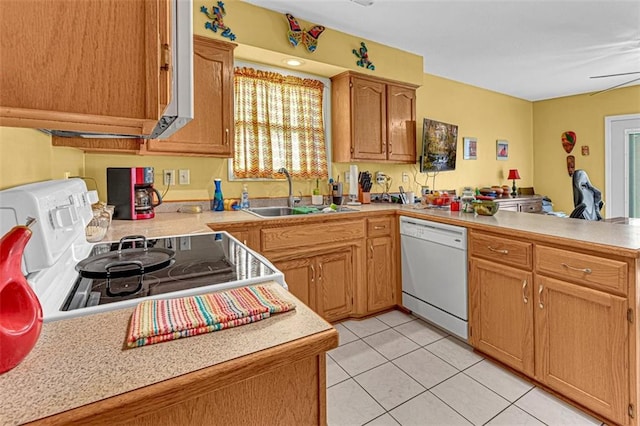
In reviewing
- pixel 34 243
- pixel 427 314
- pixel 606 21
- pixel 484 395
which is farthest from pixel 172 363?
pixel 606 21

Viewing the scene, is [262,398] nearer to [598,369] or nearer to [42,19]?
[42,19]

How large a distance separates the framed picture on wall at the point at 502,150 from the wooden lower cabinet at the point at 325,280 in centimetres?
383

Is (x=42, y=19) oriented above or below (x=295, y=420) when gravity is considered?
above

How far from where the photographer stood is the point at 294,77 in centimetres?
308

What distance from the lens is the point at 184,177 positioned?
8.69 ft

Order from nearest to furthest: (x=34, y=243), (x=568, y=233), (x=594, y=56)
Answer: (x=34, y=243), (x=568, y=233), (x=594, y=56)

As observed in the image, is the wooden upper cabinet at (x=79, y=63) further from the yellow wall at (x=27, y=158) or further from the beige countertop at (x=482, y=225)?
the beige countertop at (x=482, y=225)

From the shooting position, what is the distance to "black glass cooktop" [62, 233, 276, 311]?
85 cm

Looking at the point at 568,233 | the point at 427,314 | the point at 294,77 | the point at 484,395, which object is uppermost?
the point at 294,77

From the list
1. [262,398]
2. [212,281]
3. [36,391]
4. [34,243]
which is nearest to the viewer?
[36,391]

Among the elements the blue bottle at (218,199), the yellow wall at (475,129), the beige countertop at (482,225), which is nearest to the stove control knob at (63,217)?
the beige countertop at (482,225)

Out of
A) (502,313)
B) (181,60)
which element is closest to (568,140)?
(502,313)

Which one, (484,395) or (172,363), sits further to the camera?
(484,395)

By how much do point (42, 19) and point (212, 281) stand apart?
0.68m
